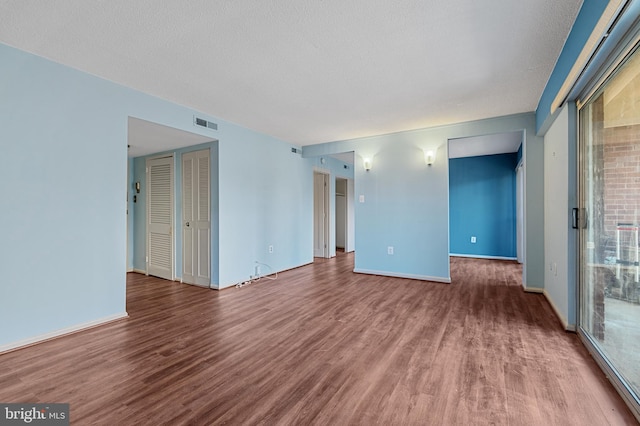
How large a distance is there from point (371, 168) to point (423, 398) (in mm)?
4079

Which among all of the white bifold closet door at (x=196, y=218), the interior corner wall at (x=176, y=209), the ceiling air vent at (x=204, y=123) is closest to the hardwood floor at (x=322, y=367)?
the white bifold closet door at (x=196, y=218)

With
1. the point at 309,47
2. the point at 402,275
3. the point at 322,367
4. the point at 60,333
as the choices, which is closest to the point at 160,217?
the point at 60,333

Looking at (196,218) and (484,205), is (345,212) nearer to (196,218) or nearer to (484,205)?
(484,205)

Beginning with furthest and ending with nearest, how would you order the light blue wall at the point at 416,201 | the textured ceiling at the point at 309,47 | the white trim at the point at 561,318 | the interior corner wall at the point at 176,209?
1. the interior corner wall at the point at 176,209
2. the light blue wall at the point at 416,201
3. the white trim at the point at 561,318
4. the textured ceiling at the point at 309,47

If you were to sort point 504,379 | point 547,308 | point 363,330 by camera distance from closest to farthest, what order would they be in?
point 504,379, point 363,330, point 547,308

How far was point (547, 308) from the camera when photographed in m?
3.34

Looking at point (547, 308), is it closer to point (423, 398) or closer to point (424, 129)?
point (423, 398)

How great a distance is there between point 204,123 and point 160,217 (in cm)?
215

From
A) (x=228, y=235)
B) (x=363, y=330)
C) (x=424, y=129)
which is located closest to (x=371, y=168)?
(x=424, y=129)

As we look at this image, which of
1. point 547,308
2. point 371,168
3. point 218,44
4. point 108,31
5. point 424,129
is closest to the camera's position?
point 108,31

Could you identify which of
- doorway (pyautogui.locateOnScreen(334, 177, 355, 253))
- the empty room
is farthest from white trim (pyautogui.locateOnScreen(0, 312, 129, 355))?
doorway (pyautogui.locateOnScreen(334, 177, 355, 253))

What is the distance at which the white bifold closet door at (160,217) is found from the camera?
16.1ft
